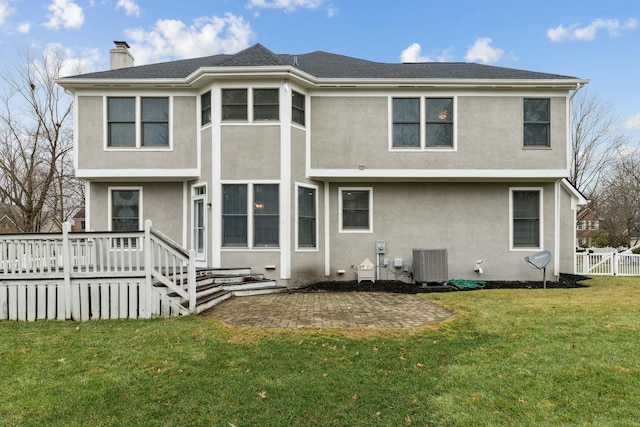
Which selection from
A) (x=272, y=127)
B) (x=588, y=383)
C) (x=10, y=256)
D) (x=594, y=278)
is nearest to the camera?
(x=588, y=383)

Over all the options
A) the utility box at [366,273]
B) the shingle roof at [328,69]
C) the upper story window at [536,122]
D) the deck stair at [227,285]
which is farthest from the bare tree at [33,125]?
the upper story window at [536,122]

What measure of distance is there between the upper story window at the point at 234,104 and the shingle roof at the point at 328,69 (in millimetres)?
676

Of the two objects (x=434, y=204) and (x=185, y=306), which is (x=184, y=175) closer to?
(x=185, y=306)

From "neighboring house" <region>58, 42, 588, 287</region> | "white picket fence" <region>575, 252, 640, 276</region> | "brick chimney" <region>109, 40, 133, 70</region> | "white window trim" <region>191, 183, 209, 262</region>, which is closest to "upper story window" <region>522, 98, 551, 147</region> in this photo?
"neighboring house" <region>58, 42, 588, 287</region>

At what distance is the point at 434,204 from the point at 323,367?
792 centimetres

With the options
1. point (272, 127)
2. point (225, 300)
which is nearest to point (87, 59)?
point (272, 127)

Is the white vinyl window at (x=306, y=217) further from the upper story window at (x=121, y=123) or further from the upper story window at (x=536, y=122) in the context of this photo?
the upper story window at (x=536, y=122)

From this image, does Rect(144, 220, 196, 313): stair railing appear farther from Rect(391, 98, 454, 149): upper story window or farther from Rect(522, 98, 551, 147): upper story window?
Rect(522, 98, 551, 147): upper story window

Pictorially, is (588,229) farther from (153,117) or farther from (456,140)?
(153,117)

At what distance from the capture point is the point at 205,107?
10.4m

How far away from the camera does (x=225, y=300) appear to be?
827 cm

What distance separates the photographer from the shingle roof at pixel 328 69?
10266 mm

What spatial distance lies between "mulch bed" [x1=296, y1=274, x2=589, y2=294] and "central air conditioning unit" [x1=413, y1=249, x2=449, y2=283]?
23 cm

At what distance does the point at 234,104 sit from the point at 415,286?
23.3 ft
